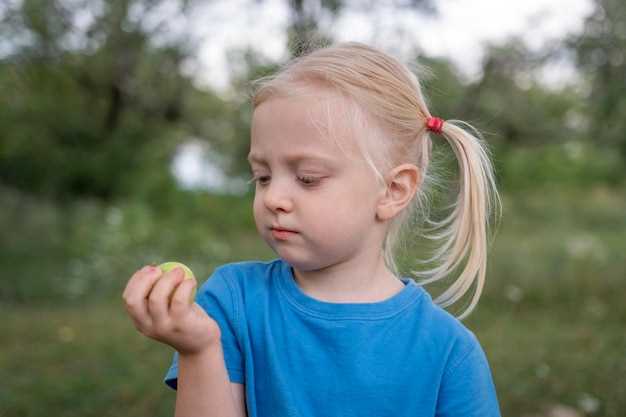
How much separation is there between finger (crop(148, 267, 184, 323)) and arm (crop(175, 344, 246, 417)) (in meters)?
0.16

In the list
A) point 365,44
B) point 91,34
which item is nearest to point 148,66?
point 91,34

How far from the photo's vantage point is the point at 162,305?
1.39m

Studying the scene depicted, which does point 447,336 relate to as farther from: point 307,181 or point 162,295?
point 162,295

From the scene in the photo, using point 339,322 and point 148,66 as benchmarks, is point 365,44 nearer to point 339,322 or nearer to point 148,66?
point 339,322

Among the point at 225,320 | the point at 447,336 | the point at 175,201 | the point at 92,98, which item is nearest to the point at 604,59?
the point at 447,336

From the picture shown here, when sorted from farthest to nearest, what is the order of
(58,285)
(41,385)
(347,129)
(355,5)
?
(58,285)
(355,5)
(41,385)
(347,129)

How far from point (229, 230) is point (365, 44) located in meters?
9.27

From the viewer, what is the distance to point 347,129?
63.2 inches

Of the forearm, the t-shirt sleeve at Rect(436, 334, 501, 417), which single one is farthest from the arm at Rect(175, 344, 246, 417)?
the t-shirt sleeve at Rect(436, 334, 501, 417)

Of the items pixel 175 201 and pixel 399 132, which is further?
pixel 175 201

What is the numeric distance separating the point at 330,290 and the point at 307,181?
0.27 metres

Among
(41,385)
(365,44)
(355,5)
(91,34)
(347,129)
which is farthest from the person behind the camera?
(91,34)

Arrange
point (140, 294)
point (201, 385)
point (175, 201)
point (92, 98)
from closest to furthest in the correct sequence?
1. point (140, 294)
2. point (201, 385)
3. point (92, 98)
4. point (175, 201)

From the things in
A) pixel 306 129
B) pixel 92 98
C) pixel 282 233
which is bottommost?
pixel 282 233
